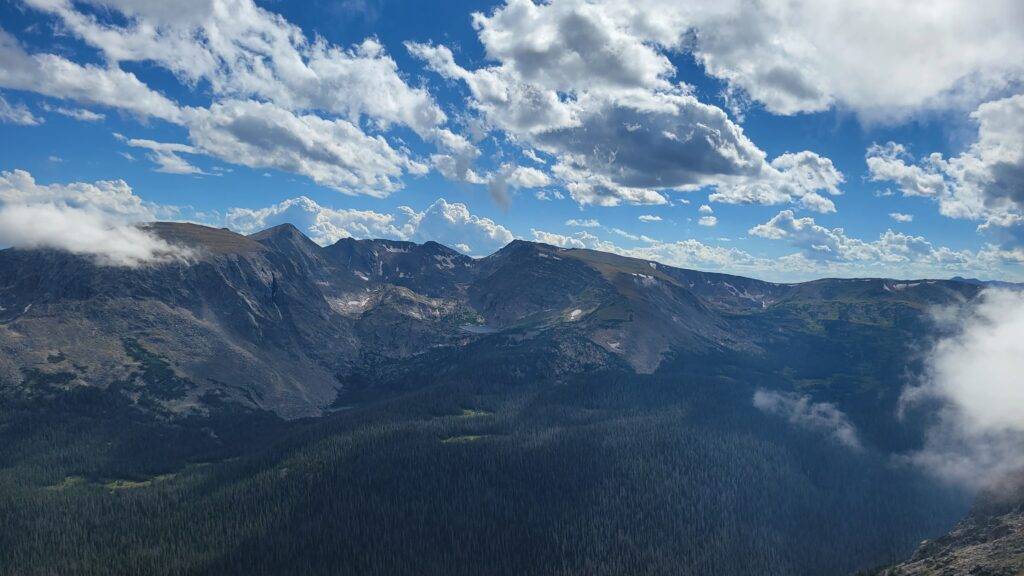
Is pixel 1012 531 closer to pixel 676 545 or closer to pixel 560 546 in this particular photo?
pixel 676 545

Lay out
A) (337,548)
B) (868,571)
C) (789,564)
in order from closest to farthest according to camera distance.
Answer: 1. (868,571)
2. (337,548)
3. (789,564)

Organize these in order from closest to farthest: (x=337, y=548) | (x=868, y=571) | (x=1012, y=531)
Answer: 1. (x=1012, y=531)
2. (x=868, y=571)
3. (x=337, y=548)

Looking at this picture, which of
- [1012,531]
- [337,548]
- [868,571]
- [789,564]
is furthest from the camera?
[789,564]

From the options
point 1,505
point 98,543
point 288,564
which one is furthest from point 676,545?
point 1,505

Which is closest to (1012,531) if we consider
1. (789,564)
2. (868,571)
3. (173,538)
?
(868,571)

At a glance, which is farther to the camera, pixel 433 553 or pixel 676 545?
pixel 676 545

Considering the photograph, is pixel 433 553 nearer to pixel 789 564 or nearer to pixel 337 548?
pixel 337 548

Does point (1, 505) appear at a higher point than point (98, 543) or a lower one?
higher

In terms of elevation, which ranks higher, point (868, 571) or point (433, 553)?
point (433, 553)

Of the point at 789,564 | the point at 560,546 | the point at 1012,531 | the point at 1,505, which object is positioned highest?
the point at 1,505
